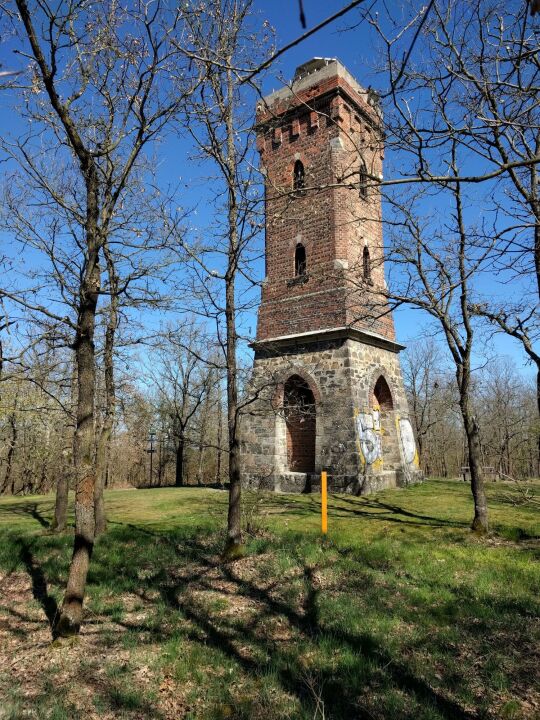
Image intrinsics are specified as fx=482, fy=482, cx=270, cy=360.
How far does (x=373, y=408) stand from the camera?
600 inches

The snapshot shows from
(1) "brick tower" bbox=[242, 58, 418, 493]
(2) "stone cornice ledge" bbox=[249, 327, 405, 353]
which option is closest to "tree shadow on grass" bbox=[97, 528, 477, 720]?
(1) "brick tower" bbox=[242, 58, 418, 493]

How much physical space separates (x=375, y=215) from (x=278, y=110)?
192 inches

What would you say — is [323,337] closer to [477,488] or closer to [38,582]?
[477,488]

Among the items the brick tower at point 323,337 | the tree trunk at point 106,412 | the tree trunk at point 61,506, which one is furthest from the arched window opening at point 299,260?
the tree trunk at point 61,506

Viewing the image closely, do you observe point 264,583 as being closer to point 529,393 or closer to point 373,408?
point 373,408

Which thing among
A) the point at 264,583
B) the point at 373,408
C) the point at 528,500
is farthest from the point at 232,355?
the point at 373,408

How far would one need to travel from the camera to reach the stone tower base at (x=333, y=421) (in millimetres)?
13680

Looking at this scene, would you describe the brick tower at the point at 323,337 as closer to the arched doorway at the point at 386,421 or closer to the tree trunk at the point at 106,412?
the arched doorway at the point at 386,421

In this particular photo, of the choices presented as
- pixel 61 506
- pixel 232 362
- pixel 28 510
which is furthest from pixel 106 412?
pixel 28 510

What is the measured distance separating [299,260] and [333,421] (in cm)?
544

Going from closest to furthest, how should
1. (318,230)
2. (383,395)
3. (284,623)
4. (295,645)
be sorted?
(295,645) → (284,623) → (318,230) → (383,395)

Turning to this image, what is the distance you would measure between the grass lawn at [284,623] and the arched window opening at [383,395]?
621cm

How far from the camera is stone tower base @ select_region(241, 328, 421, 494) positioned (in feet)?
44.9

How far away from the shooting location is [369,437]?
46.1 feet
